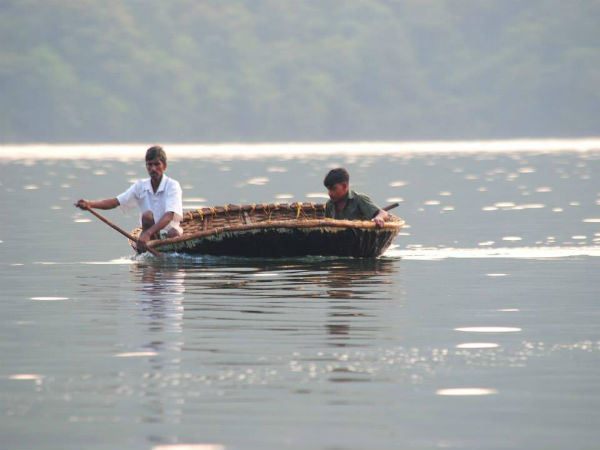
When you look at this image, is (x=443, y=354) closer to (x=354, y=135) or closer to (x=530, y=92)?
(x=354, y=135)

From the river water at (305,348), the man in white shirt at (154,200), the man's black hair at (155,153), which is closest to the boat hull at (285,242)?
the river water at (305,348)

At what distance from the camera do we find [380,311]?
48.0 ft

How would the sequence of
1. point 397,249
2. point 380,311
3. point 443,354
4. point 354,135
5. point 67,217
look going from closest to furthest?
point 443,354, point 380,311, point 397,249, point 67,217, point 354,135

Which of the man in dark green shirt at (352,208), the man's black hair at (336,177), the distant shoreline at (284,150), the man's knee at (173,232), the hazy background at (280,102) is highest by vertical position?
the hazy background at (280,102)

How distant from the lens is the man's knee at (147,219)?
771 inches

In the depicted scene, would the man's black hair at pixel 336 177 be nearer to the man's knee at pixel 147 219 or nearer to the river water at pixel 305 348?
the river water at pixel 305 348

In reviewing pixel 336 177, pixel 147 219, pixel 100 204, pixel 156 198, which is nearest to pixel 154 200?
pixel 156 198

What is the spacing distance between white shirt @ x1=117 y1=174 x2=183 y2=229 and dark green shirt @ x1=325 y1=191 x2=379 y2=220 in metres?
2.01

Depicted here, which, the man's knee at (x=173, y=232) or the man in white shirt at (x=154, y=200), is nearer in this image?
the man in white shirt at (x=154, y=200)

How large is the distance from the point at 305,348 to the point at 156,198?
770 centimetres

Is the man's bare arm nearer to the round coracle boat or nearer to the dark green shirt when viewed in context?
the round coracle boat

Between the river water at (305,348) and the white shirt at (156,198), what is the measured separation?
0.73 meters

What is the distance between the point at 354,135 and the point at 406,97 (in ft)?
42.2

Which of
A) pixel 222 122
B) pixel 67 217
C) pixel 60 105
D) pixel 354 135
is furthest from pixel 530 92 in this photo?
pixel 67 217
